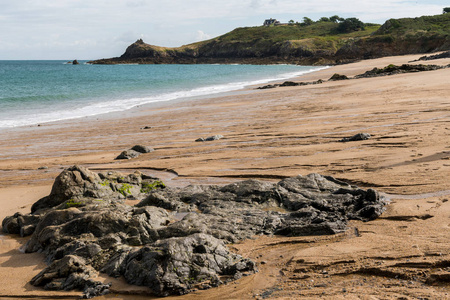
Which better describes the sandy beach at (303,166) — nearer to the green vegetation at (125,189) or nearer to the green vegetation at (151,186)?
the green vegetation at (151,186)

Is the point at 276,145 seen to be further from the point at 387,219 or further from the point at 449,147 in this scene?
the point at 387,219

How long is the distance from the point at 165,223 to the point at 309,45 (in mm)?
99351

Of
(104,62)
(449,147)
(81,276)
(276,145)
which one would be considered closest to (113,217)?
(81,276)

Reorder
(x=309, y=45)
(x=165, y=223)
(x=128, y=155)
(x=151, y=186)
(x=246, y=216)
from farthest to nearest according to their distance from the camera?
(x=309, y=45) < (x=128, y=155) < (x=151, y=186) < (x=246, y=216) < (x=165, y=223)

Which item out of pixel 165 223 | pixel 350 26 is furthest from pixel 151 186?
pixel 350 26

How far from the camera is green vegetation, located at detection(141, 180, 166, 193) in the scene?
334 inches

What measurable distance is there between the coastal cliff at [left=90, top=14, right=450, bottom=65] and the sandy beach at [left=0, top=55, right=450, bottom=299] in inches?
2201

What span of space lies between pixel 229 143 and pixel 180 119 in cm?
674

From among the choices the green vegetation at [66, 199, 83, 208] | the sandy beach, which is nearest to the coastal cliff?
the sandy beach

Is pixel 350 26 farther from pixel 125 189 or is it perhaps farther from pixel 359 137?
pixel 125 189

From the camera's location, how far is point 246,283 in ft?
15.8

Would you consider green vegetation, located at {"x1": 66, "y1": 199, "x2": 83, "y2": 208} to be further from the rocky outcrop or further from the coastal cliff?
the coastal cliff

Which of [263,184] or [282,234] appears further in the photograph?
[263,184]

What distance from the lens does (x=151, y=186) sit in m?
8.54
